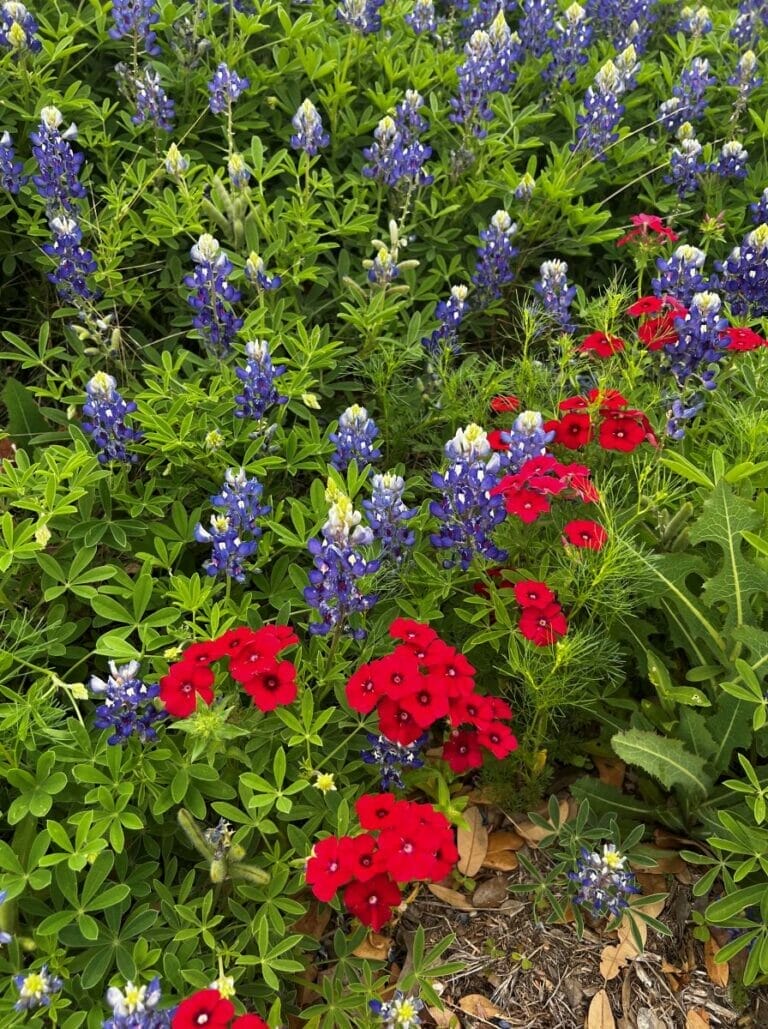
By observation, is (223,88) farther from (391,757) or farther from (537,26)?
(391,757)

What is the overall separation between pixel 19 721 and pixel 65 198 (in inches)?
76.1

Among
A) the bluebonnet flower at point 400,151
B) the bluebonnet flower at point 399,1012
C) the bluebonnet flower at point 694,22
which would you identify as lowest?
the bluebonnet flower at point 399,1012

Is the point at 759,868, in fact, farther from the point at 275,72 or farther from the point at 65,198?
the point at 275,72

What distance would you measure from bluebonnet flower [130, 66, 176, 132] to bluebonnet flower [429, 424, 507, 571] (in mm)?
2093

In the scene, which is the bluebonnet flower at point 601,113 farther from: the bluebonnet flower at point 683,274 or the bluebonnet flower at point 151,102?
the bluebonnet flower at point 151,102

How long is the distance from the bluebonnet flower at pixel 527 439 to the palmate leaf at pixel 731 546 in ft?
1.67

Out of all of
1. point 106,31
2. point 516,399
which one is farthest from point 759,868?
point 106,31

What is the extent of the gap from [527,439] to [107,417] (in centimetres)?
128

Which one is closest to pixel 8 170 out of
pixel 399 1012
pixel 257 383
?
pixel 257 383

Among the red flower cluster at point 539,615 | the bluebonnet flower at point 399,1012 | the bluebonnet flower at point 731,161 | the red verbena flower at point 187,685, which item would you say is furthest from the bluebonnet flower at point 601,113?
the bluebonnet flower at point 399,1012

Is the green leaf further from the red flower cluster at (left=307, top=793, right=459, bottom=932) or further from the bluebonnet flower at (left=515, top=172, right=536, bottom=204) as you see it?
the bluebonnet flower at (left=515, top=172, right=536, bottom=204)

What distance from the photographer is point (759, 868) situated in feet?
8.56

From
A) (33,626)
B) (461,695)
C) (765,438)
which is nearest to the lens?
(461,695)

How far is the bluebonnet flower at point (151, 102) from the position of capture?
12.1ft
